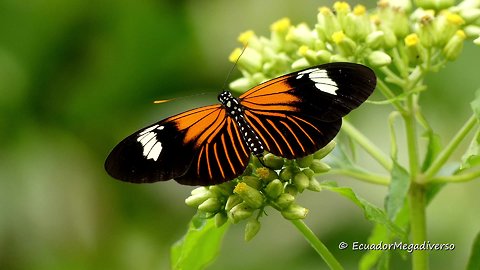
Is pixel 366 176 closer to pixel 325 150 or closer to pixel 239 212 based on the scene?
pixel 325 150

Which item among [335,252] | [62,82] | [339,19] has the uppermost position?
[62,82]

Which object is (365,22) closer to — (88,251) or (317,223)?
(317,223)

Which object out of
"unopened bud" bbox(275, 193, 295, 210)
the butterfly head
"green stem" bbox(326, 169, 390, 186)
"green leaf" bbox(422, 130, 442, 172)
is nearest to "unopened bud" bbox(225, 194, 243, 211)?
"unopened bud" bbox(275, 193, 295, 210)

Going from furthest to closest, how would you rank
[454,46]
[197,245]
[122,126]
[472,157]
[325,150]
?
[122,126], [197,245], [454,46], [325,150], [472,157]

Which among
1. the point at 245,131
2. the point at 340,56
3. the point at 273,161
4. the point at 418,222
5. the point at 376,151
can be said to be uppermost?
the point at 340,56

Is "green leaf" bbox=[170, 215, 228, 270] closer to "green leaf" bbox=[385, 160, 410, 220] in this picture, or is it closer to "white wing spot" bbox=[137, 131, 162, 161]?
"white wing spot" bbox=[137, 131, 162, 161]

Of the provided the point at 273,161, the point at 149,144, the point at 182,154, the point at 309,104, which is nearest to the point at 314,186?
the point at 273,161

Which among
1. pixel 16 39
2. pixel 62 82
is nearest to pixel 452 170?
pixel 62 82
